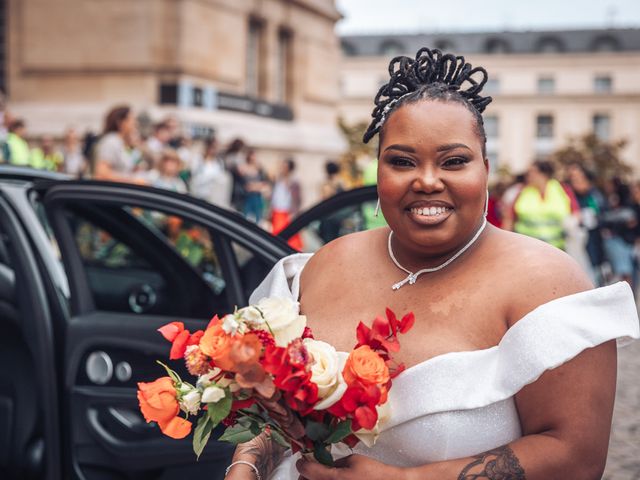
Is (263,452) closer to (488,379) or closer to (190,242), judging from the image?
(488,379)

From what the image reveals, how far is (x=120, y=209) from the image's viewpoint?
446cm

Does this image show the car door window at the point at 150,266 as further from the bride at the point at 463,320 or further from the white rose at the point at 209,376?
the white rose at the point at 209,376

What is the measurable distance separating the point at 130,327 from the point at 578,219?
833 centimetres

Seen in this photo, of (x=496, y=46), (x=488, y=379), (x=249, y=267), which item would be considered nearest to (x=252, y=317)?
(x=488, y=379)

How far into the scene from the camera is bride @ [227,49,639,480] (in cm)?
204

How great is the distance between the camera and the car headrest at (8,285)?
4.22m

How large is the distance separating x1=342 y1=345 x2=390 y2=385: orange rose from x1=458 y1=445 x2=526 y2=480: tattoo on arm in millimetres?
272

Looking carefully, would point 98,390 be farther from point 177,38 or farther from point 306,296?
point 177,38

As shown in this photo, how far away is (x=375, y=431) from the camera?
81.2 inches

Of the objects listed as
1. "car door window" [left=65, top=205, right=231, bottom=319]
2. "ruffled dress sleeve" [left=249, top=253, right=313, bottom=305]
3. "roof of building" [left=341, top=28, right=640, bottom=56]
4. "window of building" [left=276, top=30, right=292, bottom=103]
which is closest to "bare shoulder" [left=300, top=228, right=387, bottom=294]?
"ruffled dress sleeve" [left=249, top=253, right=313, bottom=305]

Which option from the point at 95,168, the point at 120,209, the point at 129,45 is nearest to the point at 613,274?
the point at 95,168

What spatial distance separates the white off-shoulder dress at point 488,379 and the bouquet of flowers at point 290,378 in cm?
9

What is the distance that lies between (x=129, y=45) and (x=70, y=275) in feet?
53.4

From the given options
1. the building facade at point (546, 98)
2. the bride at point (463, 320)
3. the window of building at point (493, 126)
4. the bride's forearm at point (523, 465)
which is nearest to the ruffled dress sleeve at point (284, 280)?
the bride at point (463, 320)
